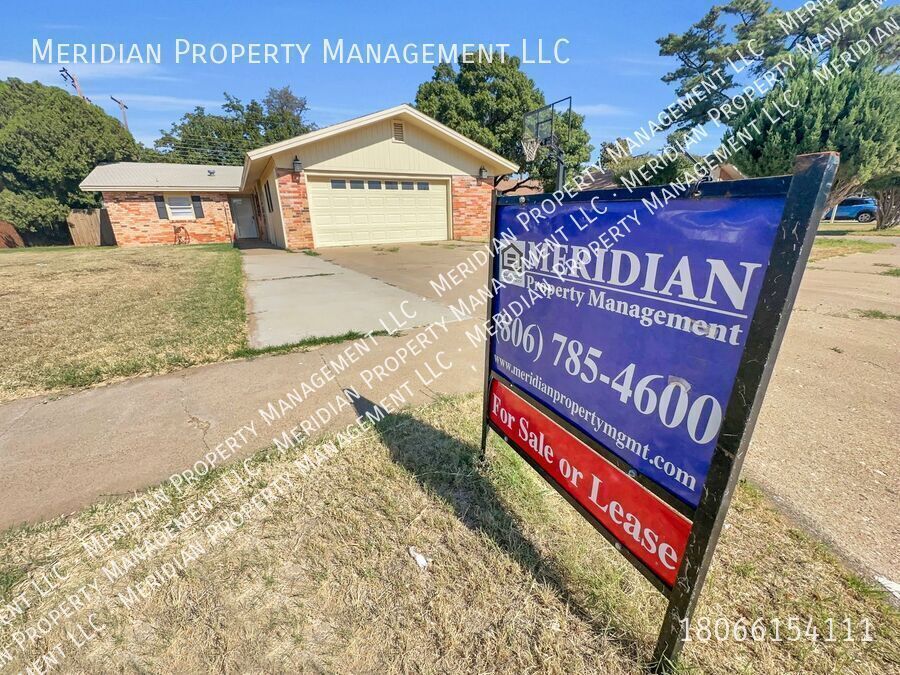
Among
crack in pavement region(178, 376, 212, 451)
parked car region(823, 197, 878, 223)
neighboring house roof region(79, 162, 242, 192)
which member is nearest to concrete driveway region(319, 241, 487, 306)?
crack in pavement region(178, 376, 212, 451)

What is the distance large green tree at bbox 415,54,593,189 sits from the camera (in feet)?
88.7

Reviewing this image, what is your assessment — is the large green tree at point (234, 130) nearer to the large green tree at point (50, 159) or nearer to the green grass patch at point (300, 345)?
the large green tree at point (50, 159)

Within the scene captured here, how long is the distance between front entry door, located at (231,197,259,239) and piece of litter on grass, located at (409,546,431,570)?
2293cm

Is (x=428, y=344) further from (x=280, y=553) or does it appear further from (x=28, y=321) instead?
(x=28, y=321)

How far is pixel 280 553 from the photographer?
183 centimetres

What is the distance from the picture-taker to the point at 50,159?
65.8ft

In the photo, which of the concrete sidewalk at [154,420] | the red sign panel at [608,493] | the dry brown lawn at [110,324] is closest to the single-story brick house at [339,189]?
the dry brown lawn at [110,324]

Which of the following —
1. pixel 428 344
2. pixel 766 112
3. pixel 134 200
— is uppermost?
pixel 766 112

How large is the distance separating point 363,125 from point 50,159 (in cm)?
1889

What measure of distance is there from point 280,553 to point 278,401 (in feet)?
5.28

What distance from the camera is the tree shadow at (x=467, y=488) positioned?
5.25 feet

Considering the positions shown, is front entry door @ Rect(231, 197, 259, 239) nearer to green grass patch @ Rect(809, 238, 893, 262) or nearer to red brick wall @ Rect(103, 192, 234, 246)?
red brick wall @ Rect(103, 192, 234, 246)

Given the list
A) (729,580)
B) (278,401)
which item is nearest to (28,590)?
(278,401)

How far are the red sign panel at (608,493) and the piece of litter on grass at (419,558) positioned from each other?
70cm
